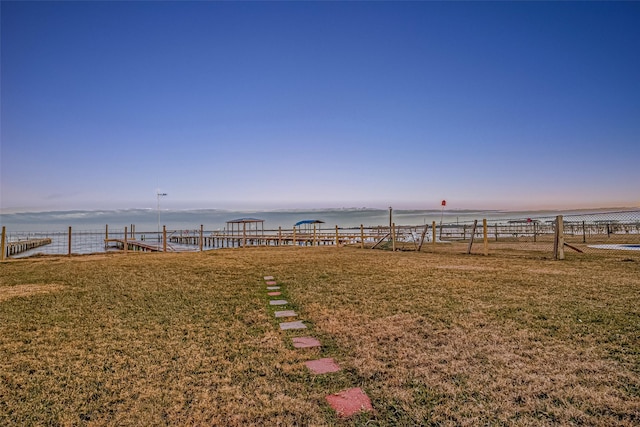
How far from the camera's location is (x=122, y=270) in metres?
7.79

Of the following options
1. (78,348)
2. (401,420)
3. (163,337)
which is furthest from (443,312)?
(78,348)

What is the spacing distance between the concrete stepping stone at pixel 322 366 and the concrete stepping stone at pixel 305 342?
310mm

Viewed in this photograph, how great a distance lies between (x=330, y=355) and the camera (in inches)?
102

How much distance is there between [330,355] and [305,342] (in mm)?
366

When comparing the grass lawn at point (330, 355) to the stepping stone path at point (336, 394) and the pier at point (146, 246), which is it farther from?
the pier at point (146, 246)

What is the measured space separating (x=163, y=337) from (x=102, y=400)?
1.11 metres

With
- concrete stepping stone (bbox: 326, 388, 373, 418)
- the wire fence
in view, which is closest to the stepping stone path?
concrete stepping stone (bbox: 326, 388, 373, 418)

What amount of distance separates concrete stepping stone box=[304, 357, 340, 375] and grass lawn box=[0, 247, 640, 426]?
0.20 ft

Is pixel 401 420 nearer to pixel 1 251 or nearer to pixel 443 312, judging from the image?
pixel 443 312

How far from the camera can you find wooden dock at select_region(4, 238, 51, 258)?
26594 mm

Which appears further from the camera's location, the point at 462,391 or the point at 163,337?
the point at 163,337

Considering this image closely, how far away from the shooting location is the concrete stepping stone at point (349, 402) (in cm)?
180

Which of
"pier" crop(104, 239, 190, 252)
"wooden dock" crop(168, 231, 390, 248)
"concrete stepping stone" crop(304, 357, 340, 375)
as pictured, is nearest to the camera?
"concrete stepping stone" crop(304, 357, 340, 375)

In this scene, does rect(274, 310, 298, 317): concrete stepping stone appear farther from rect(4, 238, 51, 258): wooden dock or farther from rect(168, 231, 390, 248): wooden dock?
rect(4, 238, 51, 258): wooden dock
